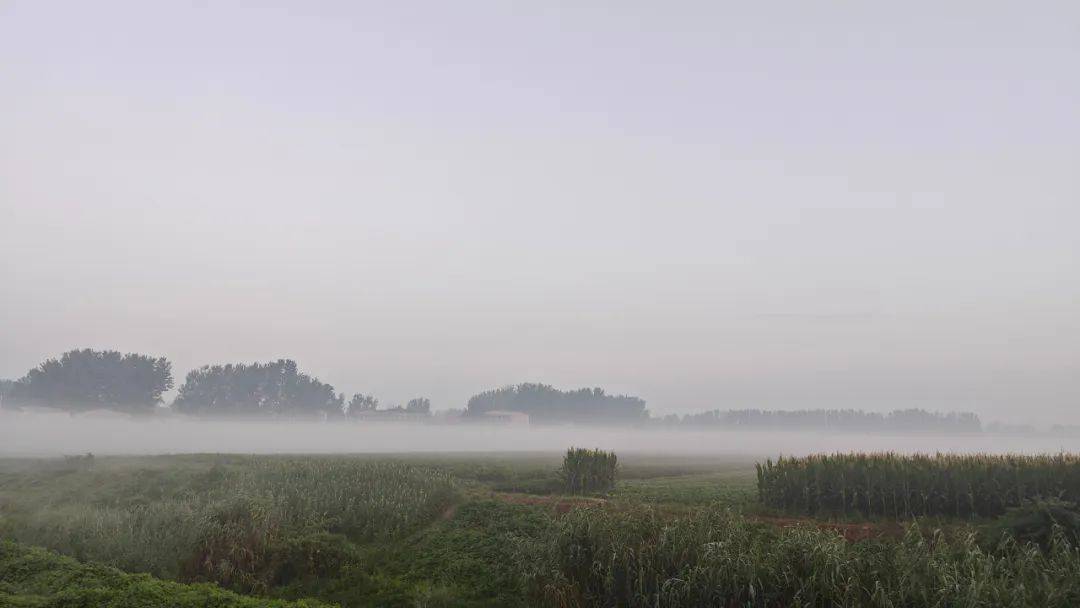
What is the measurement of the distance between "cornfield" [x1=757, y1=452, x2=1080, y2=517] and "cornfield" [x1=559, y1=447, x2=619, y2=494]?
8590mm

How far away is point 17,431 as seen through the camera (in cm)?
8631

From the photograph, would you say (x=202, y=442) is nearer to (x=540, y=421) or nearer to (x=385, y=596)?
(x=385, y=596)

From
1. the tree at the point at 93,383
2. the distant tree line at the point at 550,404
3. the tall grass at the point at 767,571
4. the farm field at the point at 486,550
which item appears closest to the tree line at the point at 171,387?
the tree at the point at 93,383

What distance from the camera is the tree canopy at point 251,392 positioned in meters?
124

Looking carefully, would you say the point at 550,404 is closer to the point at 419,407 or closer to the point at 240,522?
the point at 419,407

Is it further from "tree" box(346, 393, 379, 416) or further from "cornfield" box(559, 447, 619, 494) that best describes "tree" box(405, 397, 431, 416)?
"cornfield" box(559, 447, 619, 494)

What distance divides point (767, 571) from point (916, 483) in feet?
44.8

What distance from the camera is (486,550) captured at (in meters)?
19.1

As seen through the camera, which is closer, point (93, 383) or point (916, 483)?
point (916, 483)

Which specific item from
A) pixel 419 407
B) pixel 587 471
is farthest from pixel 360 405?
pixel 587 471

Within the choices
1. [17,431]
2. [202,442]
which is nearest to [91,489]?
[202,442]

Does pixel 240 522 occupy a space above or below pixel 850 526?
above

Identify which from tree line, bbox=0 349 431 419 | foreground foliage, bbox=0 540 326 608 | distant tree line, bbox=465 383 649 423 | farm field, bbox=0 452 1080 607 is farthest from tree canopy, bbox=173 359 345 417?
foreground foliage, bbox=0 540 326 608

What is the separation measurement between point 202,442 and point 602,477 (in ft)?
256
